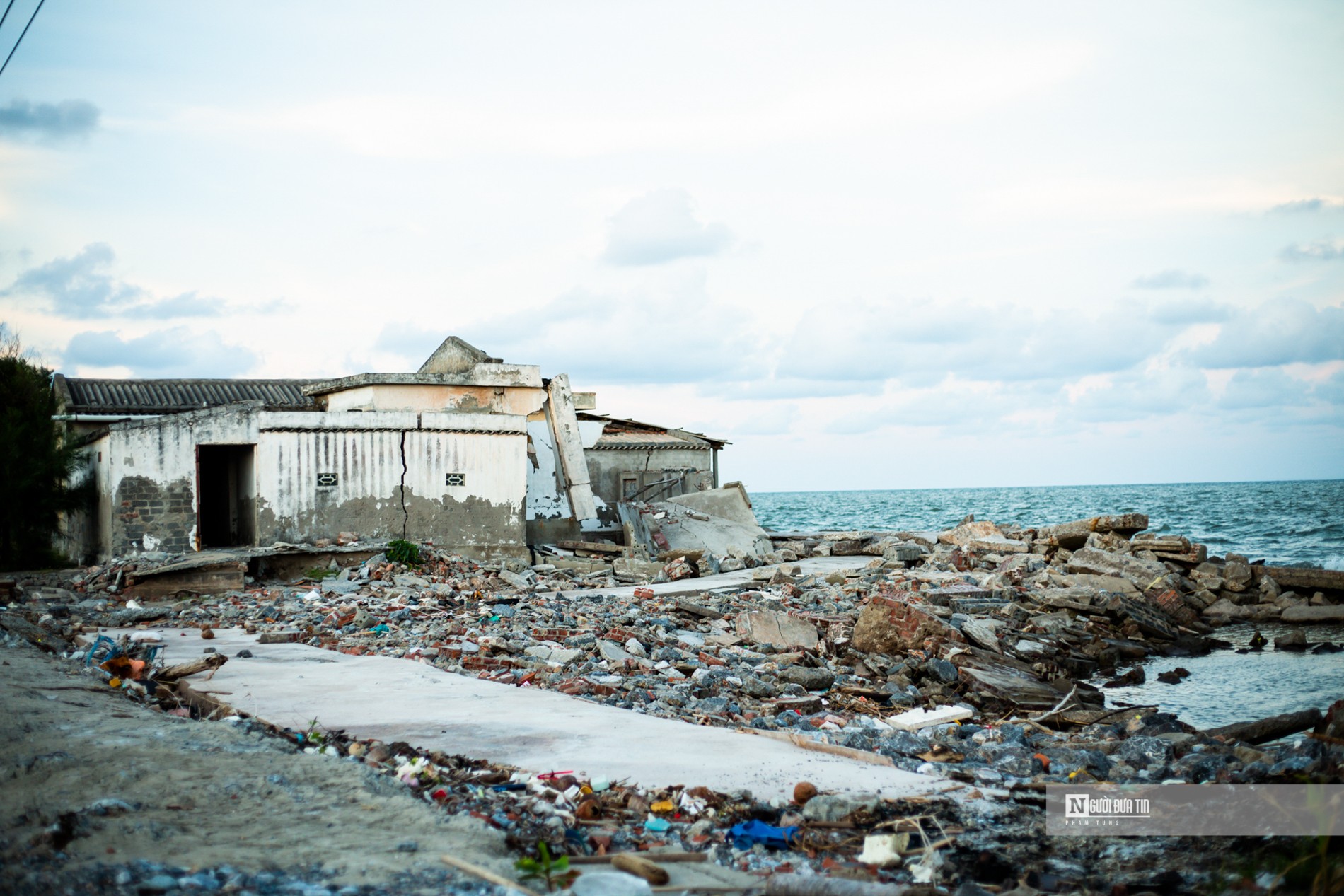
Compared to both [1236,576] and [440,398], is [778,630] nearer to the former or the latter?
[1236,576]

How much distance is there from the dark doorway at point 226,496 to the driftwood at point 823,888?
14.6m

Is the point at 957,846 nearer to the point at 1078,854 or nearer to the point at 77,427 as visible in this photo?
the point at 1078,854

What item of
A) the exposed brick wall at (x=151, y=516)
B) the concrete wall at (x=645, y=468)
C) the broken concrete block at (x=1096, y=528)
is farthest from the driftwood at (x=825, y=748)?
the concrete wall at (x=645, y=468)

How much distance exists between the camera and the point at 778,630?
1041 cm

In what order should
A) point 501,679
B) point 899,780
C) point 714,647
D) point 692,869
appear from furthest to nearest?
1. point 714,647
2. point 501,679
3. point 899,780
4. point 692,869

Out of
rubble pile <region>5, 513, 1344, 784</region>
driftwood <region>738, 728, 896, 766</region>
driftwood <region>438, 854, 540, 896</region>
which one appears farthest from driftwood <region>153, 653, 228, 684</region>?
driftwood <region>438, 854, 540, 896</region>

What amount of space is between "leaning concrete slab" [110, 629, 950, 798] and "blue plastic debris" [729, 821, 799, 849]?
0.45 meters

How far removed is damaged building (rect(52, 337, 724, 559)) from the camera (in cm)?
1512

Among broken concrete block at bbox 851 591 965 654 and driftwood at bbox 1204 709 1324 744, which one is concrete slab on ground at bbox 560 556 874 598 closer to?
broken concrete block at bbox 851 591 965 654

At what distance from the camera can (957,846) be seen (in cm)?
405

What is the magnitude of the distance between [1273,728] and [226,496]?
1850 centimetres

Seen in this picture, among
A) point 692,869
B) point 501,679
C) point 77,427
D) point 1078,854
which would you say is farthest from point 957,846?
point 77,427

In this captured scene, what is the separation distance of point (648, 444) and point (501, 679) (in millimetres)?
19373

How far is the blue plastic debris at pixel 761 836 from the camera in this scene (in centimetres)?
405
